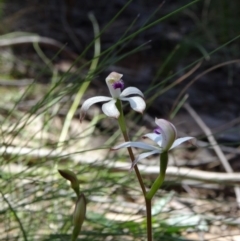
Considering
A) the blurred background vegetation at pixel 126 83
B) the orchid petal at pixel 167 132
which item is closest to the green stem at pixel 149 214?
the orchid petal at pixel 167 132

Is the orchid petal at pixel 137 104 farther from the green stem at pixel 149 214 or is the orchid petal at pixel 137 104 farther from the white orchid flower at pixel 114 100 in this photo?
the green stem at pixel 149 214

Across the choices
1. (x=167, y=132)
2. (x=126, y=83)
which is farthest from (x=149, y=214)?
(x=126, y=83)

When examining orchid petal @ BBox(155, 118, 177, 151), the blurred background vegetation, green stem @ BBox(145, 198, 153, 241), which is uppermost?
the blurred background vegetation

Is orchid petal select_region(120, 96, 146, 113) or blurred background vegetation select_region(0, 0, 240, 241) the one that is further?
blurred background vegetation select_region(0, 0, 240, 241)

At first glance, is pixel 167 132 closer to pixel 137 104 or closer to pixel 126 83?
pixel 137 104

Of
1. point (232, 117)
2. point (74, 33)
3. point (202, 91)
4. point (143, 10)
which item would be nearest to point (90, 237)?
point (232, 117)

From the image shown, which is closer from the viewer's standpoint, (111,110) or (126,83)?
(111,110)

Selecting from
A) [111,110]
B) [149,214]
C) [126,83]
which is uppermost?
[126,83]

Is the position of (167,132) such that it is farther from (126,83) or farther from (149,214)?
(126,83)

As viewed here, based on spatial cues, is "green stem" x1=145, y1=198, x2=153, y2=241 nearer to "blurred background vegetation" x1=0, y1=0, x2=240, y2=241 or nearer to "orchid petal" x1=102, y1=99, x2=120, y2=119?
"orchid petal" x1=102, y1=99, x2=120, y2=119

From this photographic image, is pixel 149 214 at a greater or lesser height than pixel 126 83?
lesser

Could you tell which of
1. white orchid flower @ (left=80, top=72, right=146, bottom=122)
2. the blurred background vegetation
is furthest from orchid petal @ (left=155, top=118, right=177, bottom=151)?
the blurred background vegetation

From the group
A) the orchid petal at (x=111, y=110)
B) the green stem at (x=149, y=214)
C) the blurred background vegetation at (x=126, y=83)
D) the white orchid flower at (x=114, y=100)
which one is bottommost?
the green stem at (x=149, y=214)

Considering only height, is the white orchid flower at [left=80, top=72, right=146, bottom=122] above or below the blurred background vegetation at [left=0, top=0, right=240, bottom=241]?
below
